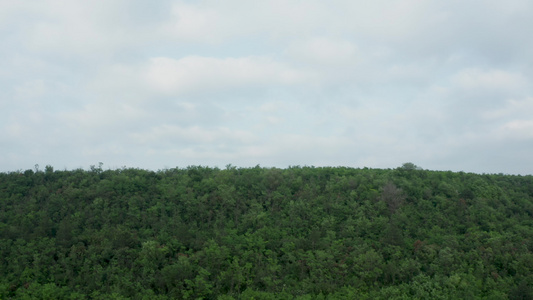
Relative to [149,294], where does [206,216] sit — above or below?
above

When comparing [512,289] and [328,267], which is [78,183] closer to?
[328,267]

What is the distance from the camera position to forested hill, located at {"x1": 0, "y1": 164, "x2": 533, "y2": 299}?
84.2ft

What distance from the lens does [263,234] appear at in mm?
30047

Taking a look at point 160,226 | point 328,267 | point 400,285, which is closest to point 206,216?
point 160,226

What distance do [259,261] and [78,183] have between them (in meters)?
19.8

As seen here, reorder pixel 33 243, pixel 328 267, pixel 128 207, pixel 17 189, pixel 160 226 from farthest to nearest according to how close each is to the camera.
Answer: pixel 17 189, pixel 128 207, pixel 160 226, pixel 33 243, pixel 328 267

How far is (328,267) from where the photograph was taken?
88.9 feet

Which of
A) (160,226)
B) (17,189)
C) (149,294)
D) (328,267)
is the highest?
(17,189)

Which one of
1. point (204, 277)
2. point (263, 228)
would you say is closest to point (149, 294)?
point (204, 277)

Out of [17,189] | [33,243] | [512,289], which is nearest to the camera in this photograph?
[512,289]

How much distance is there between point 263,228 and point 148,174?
13.8 meters

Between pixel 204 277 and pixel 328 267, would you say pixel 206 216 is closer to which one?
pixel 204 277

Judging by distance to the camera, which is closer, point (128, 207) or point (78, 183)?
point (128, 207)

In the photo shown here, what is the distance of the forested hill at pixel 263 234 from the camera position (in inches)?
1011
